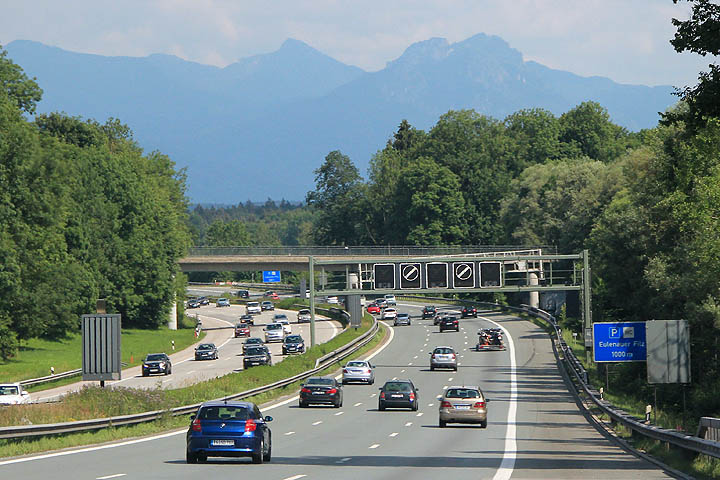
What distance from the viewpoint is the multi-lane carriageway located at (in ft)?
70.5

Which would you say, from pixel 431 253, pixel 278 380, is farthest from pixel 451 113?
pixel 278 380

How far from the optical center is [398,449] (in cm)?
2881

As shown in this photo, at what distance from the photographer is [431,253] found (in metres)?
122

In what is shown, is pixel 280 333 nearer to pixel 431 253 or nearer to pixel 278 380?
pixel 431 253

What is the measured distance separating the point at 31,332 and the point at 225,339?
28.7 metres

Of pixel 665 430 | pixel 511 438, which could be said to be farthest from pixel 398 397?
pixel 665 430

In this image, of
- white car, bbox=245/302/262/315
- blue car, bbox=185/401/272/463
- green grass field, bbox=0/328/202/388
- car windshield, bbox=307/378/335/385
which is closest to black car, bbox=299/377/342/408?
car windshield, bbox=307/378/335/385

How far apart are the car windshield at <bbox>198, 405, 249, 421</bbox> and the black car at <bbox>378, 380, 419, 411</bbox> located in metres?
22.9

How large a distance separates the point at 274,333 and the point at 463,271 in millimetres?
23388

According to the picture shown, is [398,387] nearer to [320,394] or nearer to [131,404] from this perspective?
[320,394]

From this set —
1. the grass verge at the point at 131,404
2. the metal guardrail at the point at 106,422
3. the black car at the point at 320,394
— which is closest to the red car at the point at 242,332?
the metal guardrail at the point at 106,422

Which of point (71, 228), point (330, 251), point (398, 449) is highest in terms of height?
point (71, 228)

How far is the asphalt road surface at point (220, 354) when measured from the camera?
192 ft

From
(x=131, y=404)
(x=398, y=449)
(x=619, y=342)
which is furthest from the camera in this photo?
(x=619, y=342)
